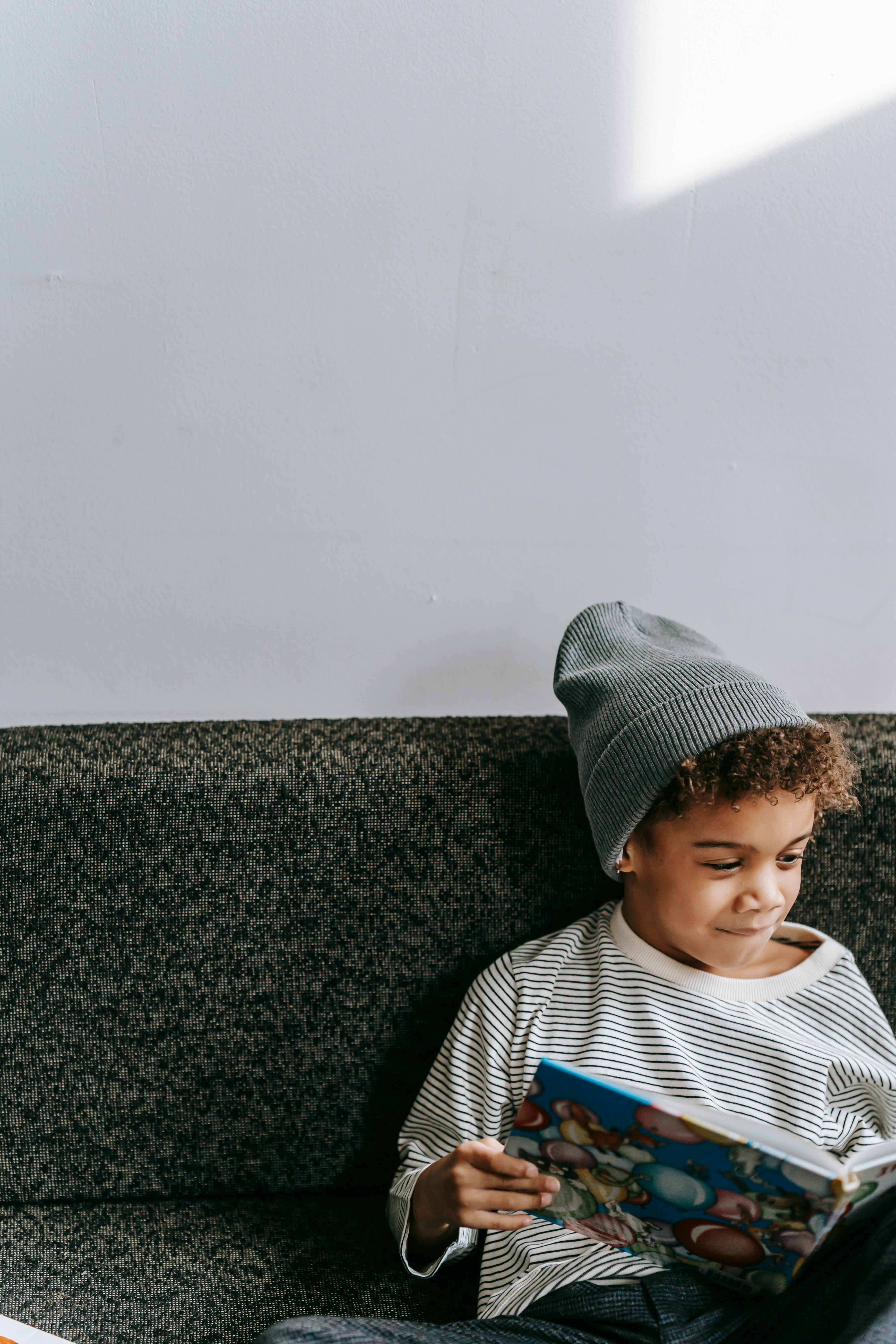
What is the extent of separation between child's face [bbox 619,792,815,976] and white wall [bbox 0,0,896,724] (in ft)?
1.04

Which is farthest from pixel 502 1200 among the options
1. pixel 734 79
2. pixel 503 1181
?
pixel 734 79

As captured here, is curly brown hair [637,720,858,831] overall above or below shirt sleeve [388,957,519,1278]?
above

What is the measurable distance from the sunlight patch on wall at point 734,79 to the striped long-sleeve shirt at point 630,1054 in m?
0.76

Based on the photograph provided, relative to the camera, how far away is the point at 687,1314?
0.80 meters

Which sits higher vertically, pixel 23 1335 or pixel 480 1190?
pixel 480 1190

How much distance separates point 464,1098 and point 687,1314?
250mm

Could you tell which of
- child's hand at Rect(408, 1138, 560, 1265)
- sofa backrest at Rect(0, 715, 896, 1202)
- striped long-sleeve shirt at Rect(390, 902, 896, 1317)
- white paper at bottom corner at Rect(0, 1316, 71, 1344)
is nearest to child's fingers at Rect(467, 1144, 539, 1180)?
child's hand at Rect(408, 1138, 560, 1265)

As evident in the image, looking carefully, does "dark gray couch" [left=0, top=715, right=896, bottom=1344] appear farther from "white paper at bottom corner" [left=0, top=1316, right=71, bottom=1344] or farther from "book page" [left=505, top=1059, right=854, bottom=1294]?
"book page" [left=505, top=1059, right=854, bottom=1294]

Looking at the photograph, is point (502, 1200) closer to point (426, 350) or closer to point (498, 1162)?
point (498, 1162)

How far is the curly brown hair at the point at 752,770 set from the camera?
2.76 ft

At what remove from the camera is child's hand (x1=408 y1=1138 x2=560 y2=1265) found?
2.58ft

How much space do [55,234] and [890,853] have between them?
103 centimetres

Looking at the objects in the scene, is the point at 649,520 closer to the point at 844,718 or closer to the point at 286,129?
the point at 844,718

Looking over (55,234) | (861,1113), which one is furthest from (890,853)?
(55,234)
